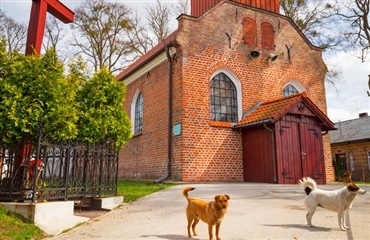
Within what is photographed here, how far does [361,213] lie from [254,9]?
38.2 ft

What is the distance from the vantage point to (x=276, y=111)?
12.4 metres

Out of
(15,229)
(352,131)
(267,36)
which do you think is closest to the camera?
(15,229)

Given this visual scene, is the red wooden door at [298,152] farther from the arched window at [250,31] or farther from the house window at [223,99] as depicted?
the arched window at [250,31]

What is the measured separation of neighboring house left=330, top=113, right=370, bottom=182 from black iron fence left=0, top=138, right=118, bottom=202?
2174 cm

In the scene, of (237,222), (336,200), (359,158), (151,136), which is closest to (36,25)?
(237,222)

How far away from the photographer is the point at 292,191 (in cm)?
948

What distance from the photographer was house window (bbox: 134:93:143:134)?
676 inches

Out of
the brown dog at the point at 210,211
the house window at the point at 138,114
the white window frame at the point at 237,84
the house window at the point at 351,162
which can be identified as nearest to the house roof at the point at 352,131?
the house window at the point at 351,162

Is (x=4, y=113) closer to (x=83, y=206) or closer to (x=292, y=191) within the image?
(x=83, y=206)

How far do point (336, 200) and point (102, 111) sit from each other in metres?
5.30

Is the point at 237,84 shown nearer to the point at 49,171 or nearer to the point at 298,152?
the point at 298,152

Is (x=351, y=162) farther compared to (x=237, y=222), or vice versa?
(x=351, y=162)

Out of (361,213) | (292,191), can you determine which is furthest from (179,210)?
(292,191)

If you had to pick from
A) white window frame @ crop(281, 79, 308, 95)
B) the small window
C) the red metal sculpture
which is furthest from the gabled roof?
the small window
